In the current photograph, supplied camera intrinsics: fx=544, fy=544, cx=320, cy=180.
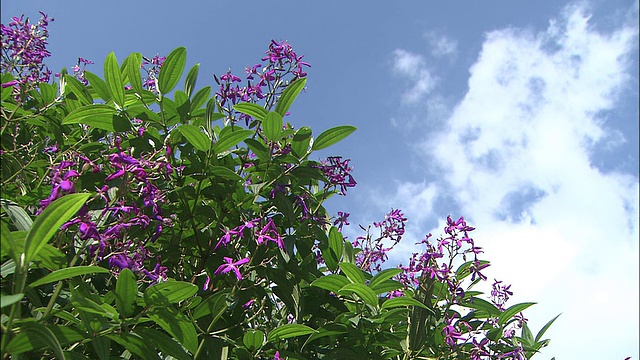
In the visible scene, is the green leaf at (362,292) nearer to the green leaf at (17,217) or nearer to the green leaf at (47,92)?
the green leaf at (17,217)

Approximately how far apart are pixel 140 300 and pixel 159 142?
78 centimetres

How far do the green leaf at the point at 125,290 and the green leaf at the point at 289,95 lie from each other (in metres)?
1.00

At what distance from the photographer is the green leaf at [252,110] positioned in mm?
2262

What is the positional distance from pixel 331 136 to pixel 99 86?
3.24 feet

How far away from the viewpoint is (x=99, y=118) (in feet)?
6.96

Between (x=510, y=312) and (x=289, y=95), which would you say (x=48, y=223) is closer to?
(x=289, y=95)

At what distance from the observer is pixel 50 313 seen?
150cm

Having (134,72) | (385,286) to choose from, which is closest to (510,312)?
(385,286)

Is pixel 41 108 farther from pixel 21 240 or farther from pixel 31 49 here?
pixel 21 240

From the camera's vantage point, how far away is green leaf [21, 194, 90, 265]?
131cm

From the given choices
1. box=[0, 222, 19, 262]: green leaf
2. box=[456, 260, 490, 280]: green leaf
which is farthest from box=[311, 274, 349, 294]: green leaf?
box=[0, 222, 19, 262]: green leaf

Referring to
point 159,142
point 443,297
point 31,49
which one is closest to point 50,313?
point 159,142

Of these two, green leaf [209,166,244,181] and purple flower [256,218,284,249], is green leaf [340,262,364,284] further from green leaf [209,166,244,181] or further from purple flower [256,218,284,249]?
green leaf [209,166,244,181]

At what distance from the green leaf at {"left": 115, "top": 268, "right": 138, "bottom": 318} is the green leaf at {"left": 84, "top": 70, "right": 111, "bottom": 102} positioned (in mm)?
922
